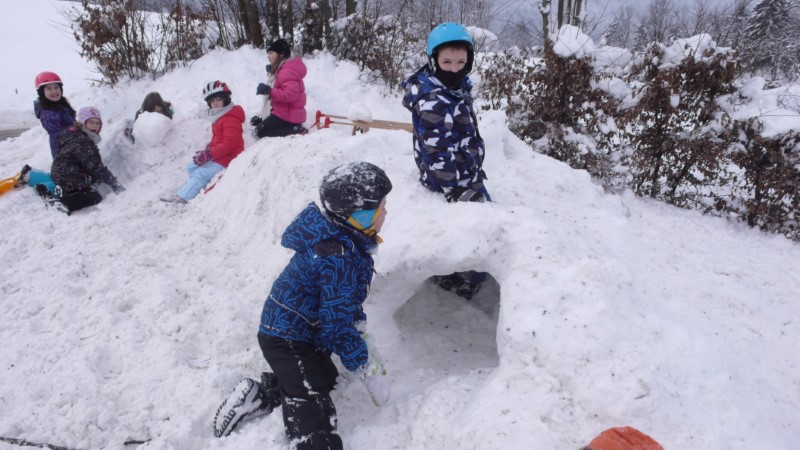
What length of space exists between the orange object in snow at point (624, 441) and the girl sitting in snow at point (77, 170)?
18.2 feet

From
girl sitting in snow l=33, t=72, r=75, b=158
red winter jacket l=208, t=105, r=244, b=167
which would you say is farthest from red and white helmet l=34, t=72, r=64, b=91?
red winter jacket l=208, t=105, r=244, b=167

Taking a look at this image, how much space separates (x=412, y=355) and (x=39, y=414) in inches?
86.0

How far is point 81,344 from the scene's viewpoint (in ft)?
9.66

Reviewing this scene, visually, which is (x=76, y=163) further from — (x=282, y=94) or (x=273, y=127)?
(x=282, y=94)

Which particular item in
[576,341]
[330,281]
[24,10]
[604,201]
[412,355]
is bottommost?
[412,355]

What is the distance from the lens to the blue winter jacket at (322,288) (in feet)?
7.15

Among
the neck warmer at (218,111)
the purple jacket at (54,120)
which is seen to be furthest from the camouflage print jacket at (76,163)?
the neck warmer at (218,111)

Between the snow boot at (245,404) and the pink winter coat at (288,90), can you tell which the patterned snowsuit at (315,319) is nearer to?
the snow boot at (245,404)

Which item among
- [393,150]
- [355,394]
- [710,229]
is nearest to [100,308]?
[355,394]

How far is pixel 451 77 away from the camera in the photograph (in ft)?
9.63

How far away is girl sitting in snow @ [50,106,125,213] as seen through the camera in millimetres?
4883

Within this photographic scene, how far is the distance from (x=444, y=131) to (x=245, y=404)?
2.06 meters

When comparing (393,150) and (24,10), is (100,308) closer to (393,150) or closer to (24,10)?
(393,150)

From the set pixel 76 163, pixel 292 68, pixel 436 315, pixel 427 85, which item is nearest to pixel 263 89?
pixel 292 68
